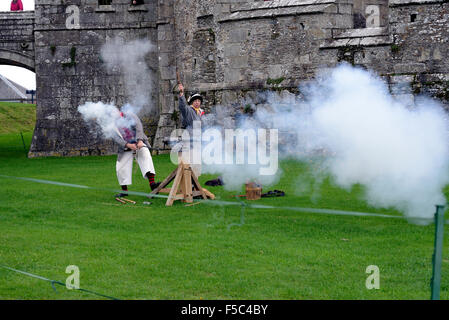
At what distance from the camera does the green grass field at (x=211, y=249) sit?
7594mm

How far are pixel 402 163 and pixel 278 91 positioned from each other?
943 centimetres

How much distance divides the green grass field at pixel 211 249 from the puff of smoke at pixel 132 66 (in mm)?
12663

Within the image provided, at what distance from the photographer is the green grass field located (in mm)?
7594

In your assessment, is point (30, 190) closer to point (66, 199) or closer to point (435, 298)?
point (66, 199)

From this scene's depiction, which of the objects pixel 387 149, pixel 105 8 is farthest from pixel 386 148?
pixel 105 8

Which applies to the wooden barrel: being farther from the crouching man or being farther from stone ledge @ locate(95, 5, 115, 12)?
stone ledge @ locate(95, 5, 115, 12)

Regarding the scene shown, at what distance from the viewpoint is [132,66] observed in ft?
87.2

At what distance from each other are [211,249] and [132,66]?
1815 centimetres

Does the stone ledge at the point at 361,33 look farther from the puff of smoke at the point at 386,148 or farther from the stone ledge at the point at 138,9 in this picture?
the stone ledge at the point at 138,9

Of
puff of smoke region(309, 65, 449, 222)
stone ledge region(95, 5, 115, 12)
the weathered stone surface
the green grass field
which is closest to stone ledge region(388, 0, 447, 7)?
the weathered stone surface

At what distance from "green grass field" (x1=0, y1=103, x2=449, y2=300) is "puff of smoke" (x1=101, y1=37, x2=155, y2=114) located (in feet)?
41.5

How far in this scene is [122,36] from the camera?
2652 centimetres

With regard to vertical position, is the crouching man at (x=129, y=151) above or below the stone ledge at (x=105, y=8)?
below

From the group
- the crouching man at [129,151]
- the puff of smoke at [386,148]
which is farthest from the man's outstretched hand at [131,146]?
the puff of smoke at [386,148]
